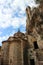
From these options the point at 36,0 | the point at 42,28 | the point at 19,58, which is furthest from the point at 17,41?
the point at 36,0

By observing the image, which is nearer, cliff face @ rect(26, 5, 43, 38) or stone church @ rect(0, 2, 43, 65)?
stone church @ rect(0, 2, 43, 65)

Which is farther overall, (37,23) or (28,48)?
(37,23)

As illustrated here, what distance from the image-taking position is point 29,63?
36.5 m

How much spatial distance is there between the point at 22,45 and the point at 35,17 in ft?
27.7

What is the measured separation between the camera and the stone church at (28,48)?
117 feet

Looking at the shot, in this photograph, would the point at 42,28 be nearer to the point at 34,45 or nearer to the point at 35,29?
the point at 35,29

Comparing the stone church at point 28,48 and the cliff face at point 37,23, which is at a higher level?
the cliff face at point 37,23

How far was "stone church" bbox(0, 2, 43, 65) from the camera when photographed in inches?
1406

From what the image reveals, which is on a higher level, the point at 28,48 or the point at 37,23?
the point at 37,23

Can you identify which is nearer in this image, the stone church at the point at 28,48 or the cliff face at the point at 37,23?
the stone church at the point at 28,48

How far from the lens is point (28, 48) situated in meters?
39.1

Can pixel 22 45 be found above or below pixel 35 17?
below

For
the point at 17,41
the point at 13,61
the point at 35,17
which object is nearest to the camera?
the point at 13,61

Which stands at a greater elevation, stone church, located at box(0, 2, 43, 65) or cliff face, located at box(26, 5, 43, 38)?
cliff face, located at box(26, 5, 43, 38)
